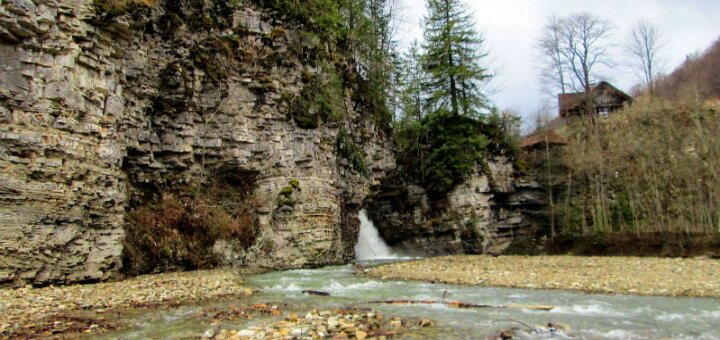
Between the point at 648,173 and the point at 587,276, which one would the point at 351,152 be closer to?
the point at 587,276

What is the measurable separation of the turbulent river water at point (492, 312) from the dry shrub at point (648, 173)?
16008 millimetres

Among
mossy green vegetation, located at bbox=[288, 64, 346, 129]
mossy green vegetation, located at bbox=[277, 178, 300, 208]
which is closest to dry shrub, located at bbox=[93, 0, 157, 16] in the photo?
mossy green vegetation, located at bbox=[288, 64, 346, 129]

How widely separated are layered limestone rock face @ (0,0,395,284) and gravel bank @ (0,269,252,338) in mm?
1427

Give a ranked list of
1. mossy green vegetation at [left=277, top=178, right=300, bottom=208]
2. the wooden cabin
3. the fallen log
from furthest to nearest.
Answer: the wooden cabin < mossy green vegetation at [left=277, top=178, right=300, bottom=208] < the fallen log

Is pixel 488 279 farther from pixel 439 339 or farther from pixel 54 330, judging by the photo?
pixel 54 330

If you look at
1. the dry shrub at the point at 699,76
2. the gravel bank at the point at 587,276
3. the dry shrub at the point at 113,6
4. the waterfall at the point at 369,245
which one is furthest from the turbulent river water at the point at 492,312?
the dry shrub at the point at 699,76

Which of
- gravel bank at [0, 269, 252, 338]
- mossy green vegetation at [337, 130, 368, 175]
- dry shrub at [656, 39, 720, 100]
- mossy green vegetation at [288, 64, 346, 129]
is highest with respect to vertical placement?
dry shrub at [656, 39, 720, 100]

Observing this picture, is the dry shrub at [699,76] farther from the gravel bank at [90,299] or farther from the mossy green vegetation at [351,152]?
the gravel bank at [90,299]

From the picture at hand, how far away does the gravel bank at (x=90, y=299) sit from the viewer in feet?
24.7

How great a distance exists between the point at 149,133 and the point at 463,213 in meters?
18.8

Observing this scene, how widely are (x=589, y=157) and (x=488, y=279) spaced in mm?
17019

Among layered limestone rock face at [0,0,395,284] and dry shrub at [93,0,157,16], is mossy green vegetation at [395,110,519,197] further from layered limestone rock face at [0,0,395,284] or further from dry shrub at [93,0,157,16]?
dry shrub at [93,0,157,16]

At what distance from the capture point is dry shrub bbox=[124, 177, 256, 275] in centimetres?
1620

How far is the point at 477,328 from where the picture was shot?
776cm
